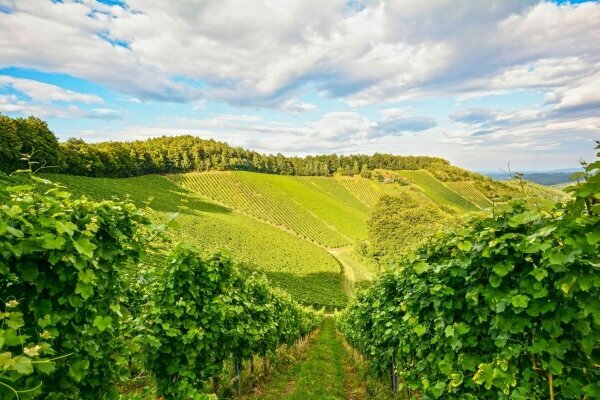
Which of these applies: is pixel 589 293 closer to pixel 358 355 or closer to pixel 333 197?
pixel 358 355

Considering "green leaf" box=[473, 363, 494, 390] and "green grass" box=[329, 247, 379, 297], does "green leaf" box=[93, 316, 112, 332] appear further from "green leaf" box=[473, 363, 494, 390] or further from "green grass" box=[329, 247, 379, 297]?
"green grass" box=[329, 247, 379, 297]

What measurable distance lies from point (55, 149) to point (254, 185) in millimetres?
59243

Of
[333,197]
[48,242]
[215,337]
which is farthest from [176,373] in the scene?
[333,197]

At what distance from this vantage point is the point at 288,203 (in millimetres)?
110188

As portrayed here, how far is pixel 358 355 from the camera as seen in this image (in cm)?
1691

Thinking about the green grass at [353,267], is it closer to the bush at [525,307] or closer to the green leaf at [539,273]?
the bush at [525,307]

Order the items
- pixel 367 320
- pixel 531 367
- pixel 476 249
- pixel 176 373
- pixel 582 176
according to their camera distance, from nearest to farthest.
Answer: pixel 582 176 → pixel 531 367 → pixel 476 249 → pixel 176 373 → pixel 367 320

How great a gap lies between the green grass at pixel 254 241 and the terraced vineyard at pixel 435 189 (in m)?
79.2

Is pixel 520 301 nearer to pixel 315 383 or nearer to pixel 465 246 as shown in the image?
pixel 465 246

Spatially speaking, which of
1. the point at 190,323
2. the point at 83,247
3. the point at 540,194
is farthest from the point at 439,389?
the point at 190,323

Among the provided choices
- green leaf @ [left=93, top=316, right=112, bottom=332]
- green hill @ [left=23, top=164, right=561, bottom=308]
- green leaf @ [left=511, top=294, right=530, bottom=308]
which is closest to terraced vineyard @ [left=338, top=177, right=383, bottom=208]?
green hill @ [left=23, top=164, right=561, bottom=308]

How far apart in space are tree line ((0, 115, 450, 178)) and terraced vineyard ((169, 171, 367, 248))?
35.1ft

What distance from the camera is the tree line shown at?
63875mm

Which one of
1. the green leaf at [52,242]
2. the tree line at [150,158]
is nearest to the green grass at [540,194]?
the green leaf at [52,242]
